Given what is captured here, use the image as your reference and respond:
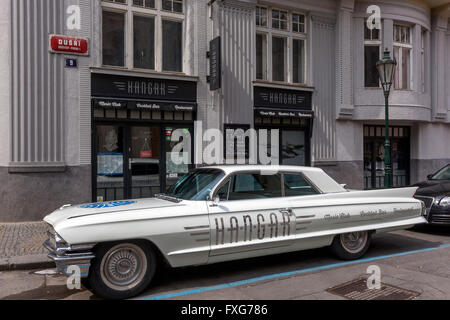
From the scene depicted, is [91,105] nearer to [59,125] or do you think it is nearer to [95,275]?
[59,125]

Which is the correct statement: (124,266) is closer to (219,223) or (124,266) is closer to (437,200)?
(219,223)

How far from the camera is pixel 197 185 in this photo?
5363mm

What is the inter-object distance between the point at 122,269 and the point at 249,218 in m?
1.72

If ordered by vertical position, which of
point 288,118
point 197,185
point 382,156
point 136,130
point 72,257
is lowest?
point 72,257

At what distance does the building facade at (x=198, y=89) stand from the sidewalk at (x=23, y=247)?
659 mm

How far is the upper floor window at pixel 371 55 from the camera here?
14.0m

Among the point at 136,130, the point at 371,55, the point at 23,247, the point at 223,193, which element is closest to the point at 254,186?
the point at 223,193

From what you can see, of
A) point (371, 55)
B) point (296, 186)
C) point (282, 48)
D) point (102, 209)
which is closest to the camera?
point (102, 209)

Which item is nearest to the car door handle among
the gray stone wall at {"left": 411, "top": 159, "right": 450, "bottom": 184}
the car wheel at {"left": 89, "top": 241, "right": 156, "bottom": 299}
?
the car wheel at {"left": 89, "top": 241, "right": 156, "bottom": 299}

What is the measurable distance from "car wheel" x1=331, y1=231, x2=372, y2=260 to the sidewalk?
14.5 ft

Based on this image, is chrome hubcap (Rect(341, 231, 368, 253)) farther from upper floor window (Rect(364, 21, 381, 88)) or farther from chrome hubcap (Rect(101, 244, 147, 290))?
upper floor window (Rect(364, 21, 381, 88))

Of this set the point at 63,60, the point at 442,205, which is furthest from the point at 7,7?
the point at 442,205
